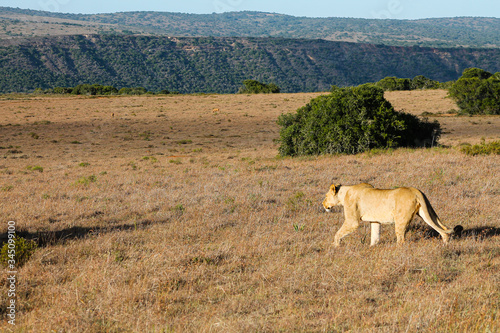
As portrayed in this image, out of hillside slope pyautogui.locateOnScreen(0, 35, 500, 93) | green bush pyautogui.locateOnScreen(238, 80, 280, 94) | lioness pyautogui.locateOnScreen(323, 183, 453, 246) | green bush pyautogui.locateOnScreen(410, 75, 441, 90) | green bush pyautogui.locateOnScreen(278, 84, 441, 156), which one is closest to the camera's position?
lioness pyautogui.locateOnScreen(323, 183, 453, 246)

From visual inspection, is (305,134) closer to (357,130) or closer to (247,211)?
(357,130)

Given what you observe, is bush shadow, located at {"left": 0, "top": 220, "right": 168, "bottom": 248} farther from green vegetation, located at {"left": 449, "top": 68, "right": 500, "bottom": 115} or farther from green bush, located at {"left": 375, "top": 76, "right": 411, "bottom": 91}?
green bush, located at {"left": 375, "top": 76, "right": 411, "bottom": 91}

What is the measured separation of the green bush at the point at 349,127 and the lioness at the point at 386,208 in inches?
508

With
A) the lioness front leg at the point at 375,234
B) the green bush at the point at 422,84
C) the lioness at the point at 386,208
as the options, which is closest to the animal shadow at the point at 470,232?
the lioness at the point at 386,208

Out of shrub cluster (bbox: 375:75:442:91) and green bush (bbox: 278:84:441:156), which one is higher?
shrub cluster (bbox: 375:75:442:91)

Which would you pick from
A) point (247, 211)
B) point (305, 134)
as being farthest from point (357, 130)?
point (247, 211)

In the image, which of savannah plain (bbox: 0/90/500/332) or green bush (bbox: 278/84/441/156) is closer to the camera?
savannah plain (bbox: 0/90/500/332)

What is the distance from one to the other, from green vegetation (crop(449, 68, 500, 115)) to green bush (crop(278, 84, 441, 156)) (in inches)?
858

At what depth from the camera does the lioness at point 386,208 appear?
5.89 meters

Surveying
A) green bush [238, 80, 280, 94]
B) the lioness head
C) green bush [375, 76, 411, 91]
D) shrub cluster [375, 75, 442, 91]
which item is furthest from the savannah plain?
green bush [238, 80, 280, 94]

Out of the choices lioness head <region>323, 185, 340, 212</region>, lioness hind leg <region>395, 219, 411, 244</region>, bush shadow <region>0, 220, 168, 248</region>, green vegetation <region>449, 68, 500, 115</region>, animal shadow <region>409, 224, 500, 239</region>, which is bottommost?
bush shadow <region>0, 220, 168, 248</region>

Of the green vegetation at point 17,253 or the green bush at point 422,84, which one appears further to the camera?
the green bush at point 422,84

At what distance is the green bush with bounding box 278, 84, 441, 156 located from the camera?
19.1 m

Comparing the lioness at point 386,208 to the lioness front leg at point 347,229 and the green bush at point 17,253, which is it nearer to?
the lioness front leg at point 347,229
